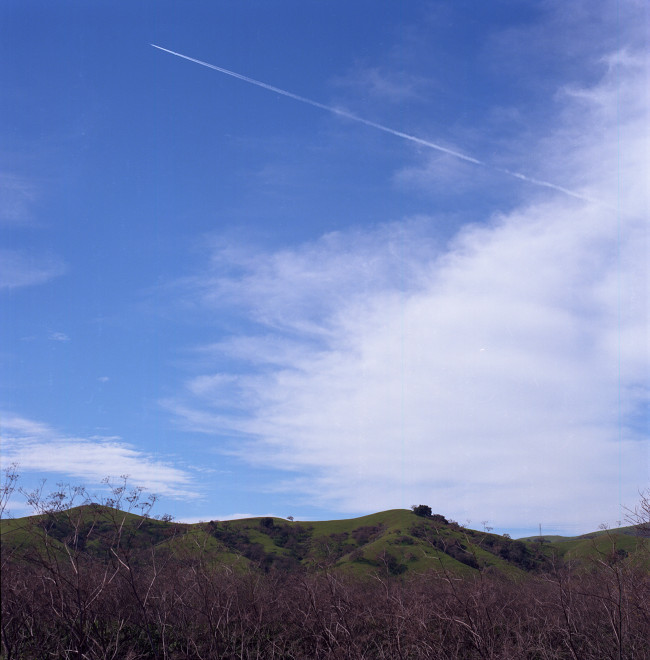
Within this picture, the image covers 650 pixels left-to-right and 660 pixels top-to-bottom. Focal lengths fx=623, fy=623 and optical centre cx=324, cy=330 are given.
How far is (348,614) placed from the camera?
22828 mm

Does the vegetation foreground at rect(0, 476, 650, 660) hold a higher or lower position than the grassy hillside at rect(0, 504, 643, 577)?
lower

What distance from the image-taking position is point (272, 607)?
23500 millimetres

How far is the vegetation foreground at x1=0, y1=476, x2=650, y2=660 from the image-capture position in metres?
13.9

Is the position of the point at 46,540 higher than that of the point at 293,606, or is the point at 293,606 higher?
the point at 46,540

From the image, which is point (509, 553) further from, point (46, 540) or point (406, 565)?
point (46, 540)

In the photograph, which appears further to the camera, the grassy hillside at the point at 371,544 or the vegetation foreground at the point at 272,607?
the grassy hillside at the point at 371,544

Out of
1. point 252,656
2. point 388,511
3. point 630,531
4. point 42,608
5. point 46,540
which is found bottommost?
point 252,656

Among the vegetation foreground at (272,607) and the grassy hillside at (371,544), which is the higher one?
the grassy hillside at (371,544)

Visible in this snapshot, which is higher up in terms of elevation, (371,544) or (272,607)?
(371,544)

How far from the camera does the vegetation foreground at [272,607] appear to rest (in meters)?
13.9

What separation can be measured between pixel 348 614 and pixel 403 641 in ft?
10.3

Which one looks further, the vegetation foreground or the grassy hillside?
the grassy hillside

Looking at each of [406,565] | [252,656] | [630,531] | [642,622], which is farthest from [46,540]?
[406,565]

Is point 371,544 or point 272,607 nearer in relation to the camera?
point 272,607
